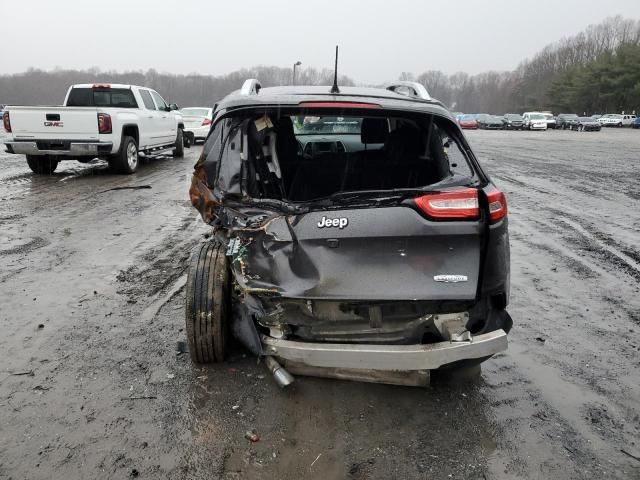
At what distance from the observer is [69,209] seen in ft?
26.8

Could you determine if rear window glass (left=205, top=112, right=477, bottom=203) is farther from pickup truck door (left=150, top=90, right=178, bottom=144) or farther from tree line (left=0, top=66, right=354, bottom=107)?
tree line (left=0, top=66, right=354, bottom=107)

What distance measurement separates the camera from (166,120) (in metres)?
14.7

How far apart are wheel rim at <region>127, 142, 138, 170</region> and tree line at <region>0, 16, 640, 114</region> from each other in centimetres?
6748

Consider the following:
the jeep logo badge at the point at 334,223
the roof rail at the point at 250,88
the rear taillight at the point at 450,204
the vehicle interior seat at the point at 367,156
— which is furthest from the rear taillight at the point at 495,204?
the roof rail at the point at 250,88

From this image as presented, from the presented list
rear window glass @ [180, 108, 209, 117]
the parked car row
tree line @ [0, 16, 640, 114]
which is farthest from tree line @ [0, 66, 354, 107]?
rear window glass @ [180, 108, 209, 117]

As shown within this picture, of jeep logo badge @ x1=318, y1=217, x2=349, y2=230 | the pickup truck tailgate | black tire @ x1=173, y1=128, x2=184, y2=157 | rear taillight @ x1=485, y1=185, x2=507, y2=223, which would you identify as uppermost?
rear taillight @ x1=485, y1=185, x2=507, y2=223

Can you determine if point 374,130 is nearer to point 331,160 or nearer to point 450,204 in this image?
point 331,160

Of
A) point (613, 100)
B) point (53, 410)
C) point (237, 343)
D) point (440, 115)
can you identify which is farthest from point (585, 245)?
point (613, 100)

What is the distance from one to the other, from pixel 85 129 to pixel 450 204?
10.3 m

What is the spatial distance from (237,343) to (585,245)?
4.77 meters

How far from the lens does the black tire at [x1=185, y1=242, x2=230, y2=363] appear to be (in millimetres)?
3328

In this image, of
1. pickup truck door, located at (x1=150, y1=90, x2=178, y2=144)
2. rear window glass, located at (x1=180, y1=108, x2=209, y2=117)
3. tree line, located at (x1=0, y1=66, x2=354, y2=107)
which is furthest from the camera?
tree line, located at (x1=0, y1=66, x2=354, y2=107)

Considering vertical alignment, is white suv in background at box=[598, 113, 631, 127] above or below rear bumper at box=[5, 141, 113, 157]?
below

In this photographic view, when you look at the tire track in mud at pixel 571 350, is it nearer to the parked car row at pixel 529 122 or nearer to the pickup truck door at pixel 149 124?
the pickup truck door at pixel 149 124
